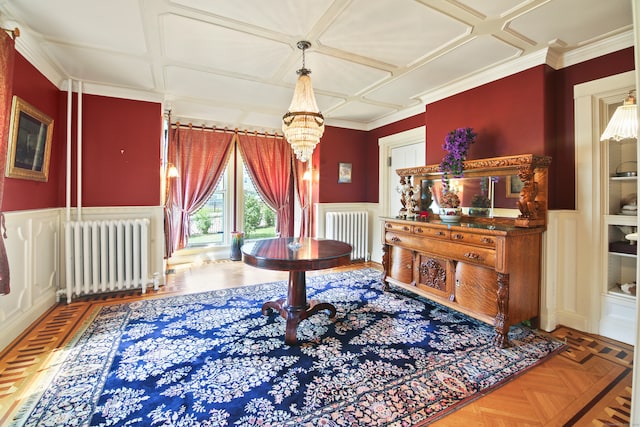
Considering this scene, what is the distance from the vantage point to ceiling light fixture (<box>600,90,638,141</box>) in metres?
2.08

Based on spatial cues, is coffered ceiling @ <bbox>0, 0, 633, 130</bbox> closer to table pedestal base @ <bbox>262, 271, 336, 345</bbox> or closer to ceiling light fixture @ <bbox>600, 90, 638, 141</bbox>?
ceiling light fixture @ <bbox>600, 90, 638, 141</bbox>

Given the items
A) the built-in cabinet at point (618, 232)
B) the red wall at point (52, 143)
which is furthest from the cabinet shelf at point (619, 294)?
the red wall at point (52, 143)

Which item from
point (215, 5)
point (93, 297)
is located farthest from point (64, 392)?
point (215, 5)

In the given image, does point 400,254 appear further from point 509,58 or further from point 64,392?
point 64,392

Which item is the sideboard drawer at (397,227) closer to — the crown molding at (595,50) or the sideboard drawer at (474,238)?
the sideboard drawer at (474,238)

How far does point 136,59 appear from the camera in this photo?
9.34ft

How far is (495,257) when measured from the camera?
242cm

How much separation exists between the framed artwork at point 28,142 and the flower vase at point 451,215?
4.09 m

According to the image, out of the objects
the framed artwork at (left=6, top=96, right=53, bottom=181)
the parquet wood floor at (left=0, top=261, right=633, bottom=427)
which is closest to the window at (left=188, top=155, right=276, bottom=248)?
the framed artwork at (left=6, top=96, right=53, bottom=181)

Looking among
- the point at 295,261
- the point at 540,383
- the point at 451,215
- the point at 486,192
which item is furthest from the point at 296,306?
the point at 486,192

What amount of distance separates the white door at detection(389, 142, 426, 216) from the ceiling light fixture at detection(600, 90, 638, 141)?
2.34m

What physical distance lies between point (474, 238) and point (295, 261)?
1.65m

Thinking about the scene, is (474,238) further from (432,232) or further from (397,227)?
(397,227)

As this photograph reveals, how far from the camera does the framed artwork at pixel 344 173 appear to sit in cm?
536
